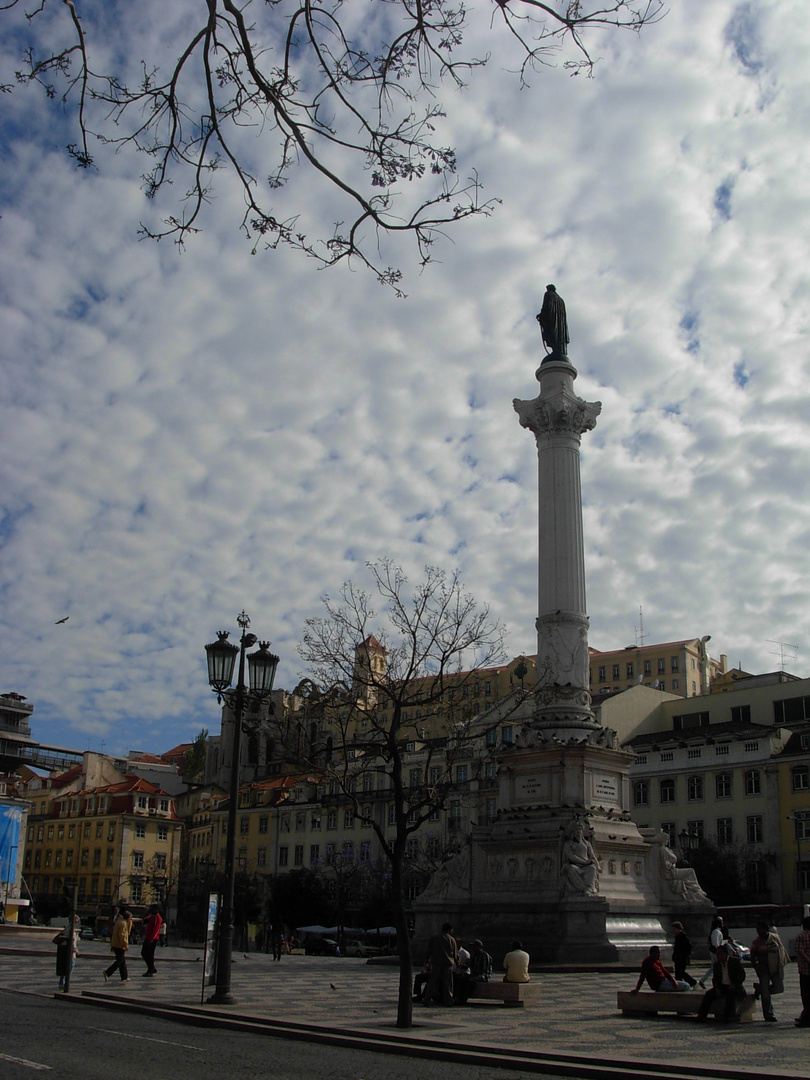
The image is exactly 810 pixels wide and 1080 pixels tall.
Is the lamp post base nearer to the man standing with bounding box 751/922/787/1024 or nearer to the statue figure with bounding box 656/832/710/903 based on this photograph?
the man standing with bounding box 751/922/787/1024

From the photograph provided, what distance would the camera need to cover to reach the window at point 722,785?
55375 millimetres

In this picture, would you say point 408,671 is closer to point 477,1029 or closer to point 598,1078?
point 477,1029

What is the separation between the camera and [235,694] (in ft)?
61.7

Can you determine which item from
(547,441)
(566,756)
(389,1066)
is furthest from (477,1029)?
(547,441)

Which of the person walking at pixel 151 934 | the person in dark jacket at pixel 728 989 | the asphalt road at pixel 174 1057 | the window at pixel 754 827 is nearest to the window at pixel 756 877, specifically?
the window at pixel 754 827

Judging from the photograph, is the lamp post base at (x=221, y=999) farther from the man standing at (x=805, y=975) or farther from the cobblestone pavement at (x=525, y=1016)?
the man standing at (x=805, y=975)

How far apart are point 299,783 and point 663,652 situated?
34434mm

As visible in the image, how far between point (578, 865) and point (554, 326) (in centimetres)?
1865

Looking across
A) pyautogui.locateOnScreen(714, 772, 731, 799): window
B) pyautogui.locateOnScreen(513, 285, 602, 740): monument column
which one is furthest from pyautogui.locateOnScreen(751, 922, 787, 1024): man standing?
pyautogui.locateOnScreen(714, 772, 731, 799): window

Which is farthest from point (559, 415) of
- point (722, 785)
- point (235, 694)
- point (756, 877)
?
point (756, 877)

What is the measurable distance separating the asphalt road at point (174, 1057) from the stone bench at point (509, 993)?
5004 mm

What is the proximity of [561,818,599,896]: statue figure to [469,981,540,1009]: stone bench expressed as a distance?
9.66 m

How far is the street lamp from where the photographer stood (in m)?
17.1

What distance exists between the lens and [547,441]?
34.3 m
